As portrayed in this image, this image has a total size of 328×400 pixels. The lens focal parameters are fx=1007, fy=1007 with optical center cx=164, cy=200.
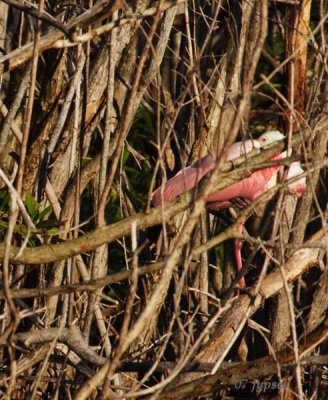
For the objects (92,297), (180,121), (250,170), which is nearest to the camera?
(250,170)

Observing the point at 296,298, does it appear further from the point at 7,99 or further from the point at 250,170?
the point at 250,170

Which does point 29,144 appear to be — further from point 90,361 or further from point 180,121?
point 90,361

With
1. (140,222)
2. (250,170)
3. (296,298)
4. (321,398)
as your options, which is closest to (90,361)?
(140,222)

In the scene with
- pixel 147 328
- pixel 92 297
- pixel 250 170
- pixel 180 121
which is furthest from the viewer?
pixel 180 121

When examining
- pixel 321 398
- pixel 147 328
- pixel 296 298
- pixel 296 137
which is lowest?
pixel 321 398

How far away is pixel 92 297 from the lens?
138 inches

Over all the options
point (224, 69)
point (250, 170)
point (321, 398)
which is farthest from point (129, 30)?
point (321, 398)

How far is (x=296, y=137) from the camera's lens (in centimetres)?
290

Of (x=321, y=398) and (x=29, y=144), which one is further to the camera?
(x=321, y=398)

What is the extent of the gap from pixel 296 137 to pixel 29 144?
68.9 inches

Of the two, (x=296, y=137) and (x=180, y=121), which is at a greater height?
(x=296, y=137)

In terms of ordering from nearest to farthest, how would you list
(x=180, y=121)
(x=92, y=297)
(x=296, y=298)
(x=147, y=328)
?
(x=92, y=297) → (x=147, y=328) → (x=180, y=121) → (x=296, y=298)

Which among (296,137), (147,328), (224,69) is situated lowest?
(147,328)

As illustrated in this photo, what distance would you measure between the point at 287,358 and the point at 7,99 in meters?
2.25
